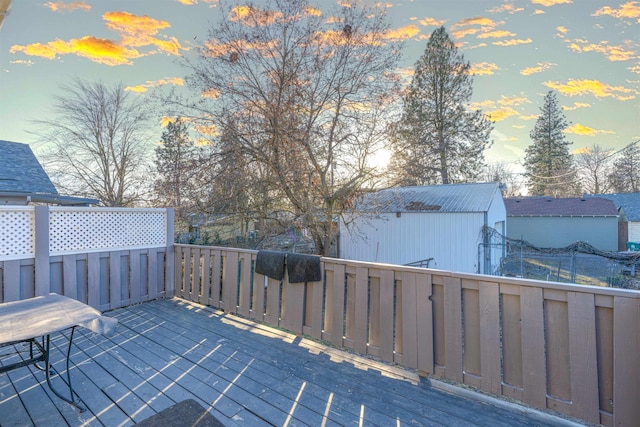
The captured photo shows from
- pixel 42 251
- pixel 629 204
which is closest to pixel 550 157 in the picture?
pixel 629 204

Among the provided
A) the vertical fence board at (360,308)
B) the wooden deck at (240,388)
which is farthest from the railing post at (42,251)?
the vertical fence board at (360,308)

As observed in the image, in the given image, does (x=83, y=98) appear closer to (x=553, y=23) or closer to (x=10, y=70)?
(x=10, y=70)

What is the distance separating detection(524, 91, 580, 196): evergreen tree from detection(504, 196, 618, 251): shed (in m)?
5.73

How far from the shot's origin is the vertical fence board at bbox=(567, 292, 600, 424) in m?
1.77

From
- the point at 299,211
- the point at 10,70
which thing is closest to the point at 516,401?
the point at 299,211

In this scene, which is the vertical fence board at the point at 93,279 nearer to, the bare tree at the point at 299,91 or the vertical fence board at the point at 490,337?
the bare tree at the point at 299,91

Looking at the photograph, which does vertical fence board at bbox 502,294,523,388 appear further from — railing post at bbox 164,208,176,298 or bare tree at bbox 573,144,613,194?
bare tree at bbox 573,144,613,194

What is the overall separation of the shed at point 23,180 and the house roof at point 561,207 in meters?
22.3

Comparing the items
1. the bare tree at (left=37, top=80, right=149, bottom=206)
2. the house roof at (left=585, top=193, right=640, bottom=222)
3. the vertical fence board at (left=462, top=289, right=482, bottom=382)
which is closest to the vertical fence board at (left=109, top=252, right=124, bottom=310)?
the vertical fence board at (left=462, top=289, right=482, bottom=382)

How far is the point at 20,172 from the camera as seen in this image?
9.46m

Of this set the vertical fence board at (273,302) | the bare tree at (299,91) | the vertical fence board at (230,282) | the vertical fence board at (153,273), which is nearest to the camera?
the vertical fence board at (273,302)

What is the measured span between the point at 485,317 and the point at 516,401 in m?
0.58

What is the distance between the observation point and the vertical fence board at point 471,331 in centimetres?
217

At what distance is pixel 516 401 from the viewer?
6.83 feet
